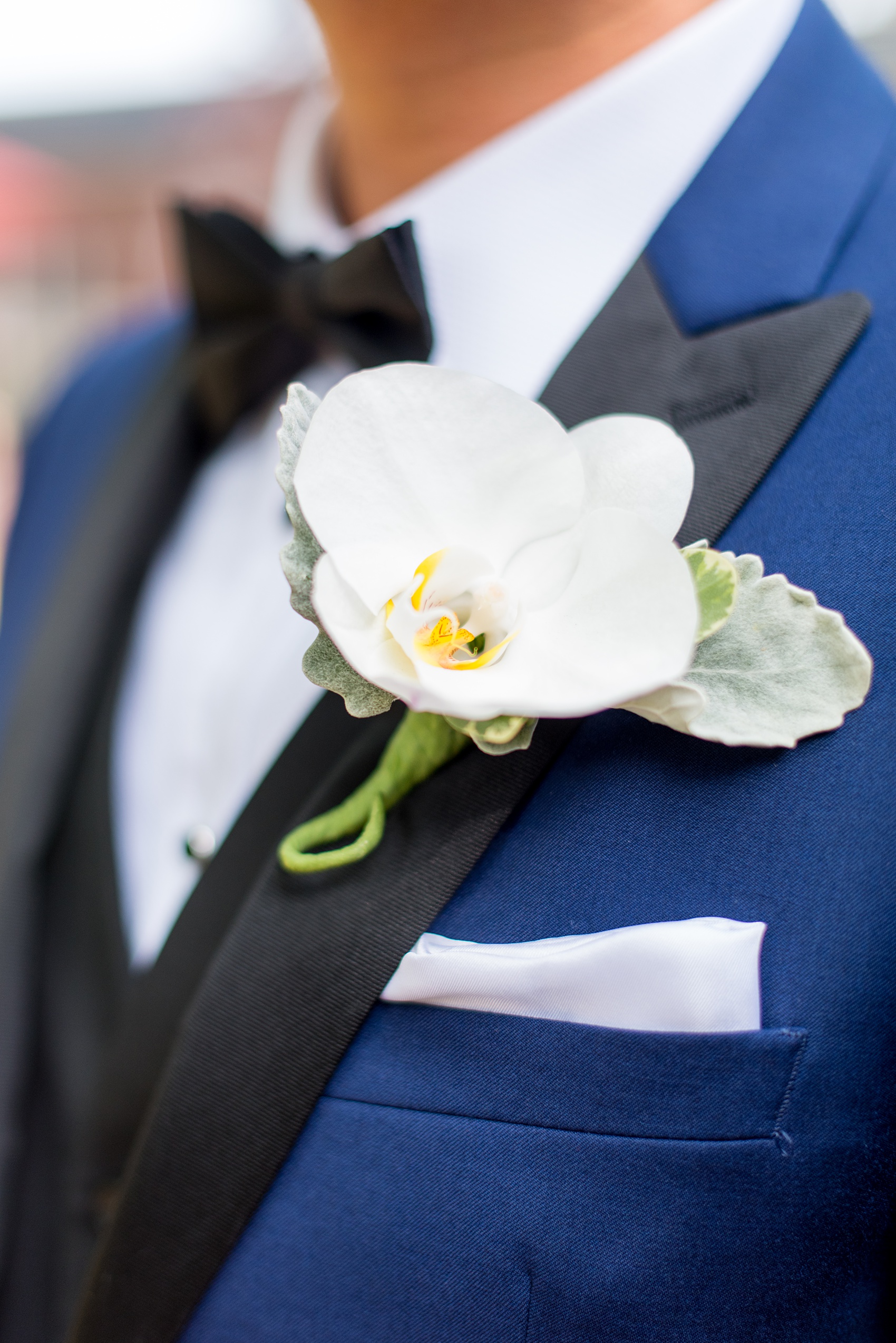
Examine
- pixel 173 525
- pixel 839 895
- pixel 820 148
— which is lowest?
pixel 839 895

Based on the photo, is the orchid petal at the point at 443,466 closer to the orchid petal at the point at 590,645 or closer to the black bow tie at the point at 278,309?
the orchid petal at the point at 590,645

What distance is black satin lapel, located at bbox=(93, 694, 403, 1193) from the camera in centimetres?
60

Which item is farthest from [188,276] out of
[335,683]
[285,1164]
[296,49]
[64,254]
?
[64,254]

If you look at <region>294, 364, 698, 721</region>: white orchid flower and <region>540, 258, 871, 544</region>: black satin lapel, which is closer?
<region>294, 364, 698, 721</region>: white orchid flower

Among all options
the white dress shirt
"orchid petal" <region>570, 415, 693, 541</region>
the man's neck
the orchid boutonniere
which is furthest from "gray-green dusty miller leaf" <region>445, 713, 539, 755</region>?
the man's neck

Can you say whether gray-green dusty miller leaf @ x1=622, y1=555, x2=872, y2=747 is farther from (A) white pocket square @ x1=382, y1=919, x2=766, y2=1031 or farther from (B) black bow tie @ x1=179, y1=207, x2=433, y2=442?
(B) black bow tie @ x1=179, y1=207, x2=433, y2=442

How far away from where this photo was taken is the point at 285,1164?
1.66 feet

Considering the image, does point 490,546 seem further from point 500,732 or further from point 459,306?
point 459,306

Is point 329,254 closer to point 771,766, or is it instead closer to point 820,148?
point 820,148

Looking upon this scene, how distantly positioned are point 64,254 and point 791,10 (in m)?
6.51

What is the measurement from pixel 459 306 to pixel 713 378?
0.26 meters

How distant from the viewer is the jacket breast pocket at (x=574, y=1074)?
0.42m

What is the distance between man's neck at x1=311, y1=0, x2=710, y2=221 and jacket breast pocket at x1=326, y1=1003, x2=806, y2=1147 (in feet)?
2.21

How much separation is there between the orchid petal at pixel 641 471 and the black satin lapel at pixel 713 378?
0.07 metres
